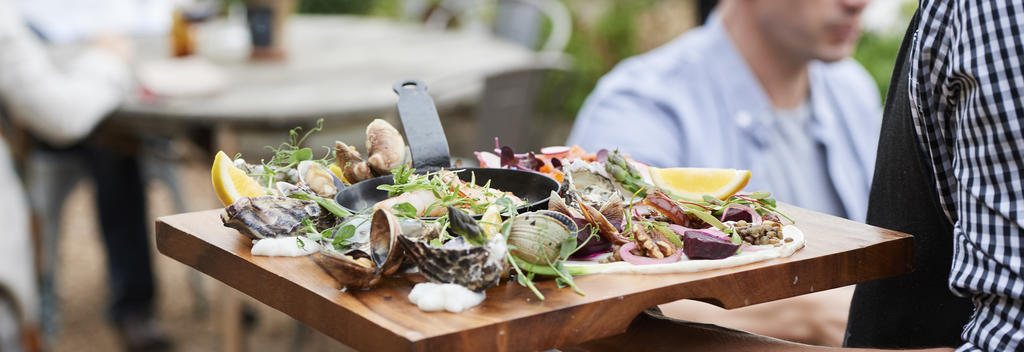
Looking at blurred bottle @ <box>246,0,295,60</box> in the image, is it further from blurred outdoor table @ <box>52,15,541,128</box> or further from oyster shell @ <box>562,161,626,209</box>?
oyster shell @ <box>562,161,626,209</box>

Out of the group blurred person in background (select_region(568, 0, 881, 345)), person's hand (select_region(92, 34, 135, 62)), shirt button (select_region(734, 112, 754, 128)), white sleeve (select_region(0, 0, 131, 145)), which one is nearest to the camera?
blurred person in background (select_region(568, 0, 881, 345))

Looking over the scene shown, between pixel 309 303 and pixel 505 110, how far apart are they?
108 inches

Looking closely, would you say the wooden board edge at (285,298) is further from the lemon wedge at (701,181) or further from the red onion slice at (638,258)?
the lemon wedge at (701,181)

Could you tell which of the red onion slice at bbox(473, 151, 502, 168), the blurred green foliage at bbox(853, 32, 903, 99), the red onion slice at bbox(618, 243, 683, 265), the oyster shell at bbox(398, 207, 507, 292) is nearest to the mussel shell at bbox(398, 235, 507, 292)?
the oyster shell at bbox(398, 207, 507, 292)

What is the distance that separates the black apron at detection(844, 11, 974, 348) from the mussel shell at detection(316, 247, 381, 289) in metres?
0.68

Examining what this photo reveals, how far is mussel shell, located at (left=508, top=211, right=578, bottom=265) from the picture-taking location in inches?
38.5

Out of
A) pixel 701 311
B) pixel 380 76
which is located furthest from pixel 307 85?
pixel 701 311

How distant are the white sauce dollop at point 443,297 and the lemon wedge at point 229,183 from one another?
0.33 metres

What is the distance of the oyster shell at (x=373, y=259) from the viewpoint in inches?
37.3

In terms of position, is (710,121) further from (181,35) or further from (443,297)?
(181,35)

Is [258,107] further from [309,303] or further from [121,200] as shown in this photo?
[309,303]

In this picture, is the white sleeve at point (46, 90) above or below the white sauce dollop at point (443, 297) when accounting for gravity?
below

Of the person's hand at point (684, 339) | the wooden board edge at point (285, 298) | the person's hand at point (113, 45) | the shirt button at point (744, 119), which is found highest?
the wooden board edge at point (285, 298)

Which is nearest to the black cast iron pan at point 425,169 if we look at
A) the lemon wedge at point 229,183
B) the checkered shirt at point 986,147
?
the lemon wedge at point 229,183
